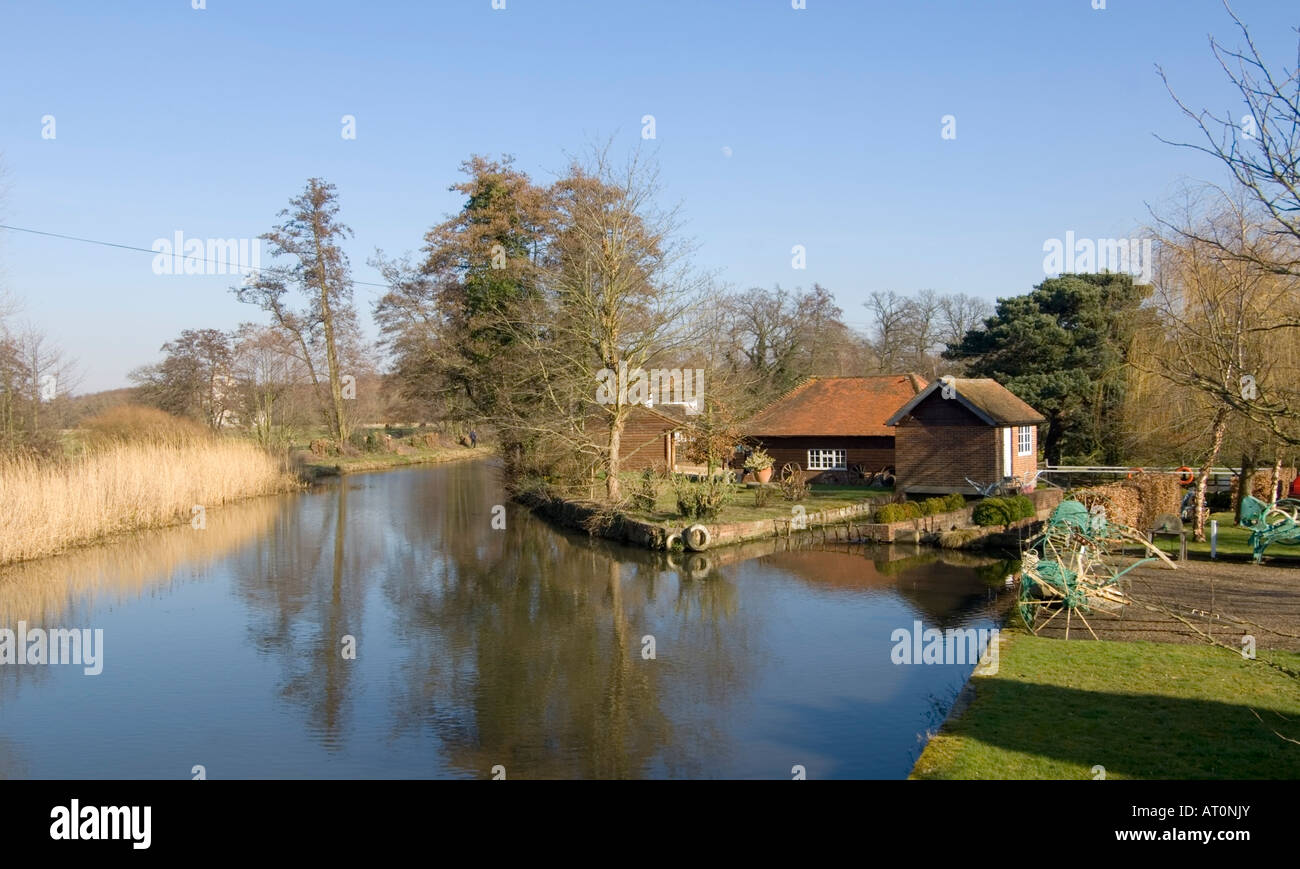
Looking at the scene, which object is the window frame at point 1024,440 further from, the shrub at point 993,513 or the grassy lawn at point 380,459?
the grassy lawn at point 380,459

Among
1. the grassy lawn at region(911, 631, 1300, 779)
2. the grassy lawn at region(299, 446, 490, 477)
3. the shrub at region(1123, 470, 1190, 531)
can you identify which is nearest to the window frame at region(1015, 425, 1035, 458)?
the shrub at region(1123, 470, 1190, 531)

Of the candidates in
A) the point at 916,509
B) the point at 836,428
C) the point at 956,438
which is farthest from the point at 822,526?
the point at 836,428

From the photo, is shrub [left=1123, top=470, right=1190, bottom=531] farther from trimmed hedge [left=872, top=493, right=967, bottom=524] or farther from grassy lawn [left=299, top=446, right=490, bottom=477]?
grassy lawn [left=299, top=446, right=490, bottom=477]

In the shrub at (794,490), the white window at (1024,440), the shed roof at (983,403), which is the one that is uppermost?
the shed roof at (983,403)

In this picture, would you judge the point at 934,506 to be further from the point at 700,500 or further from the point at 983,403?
the point at 700,500

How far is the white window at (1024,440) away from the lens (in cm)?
2814

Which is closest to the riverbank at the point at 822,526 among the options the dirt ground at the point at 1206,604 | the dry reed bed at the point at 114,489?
the dirt ground at the point at 1206,604

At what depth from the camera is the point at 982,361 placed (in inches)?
1459

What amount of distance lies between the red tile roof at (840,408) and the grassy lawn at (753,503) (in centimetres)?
211

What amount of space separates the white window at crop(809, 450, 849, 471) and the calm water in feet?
33.0

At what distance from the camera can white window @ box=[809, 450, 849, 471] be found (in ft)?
→ 106

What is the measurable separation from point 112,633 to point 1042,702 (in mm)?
13248
